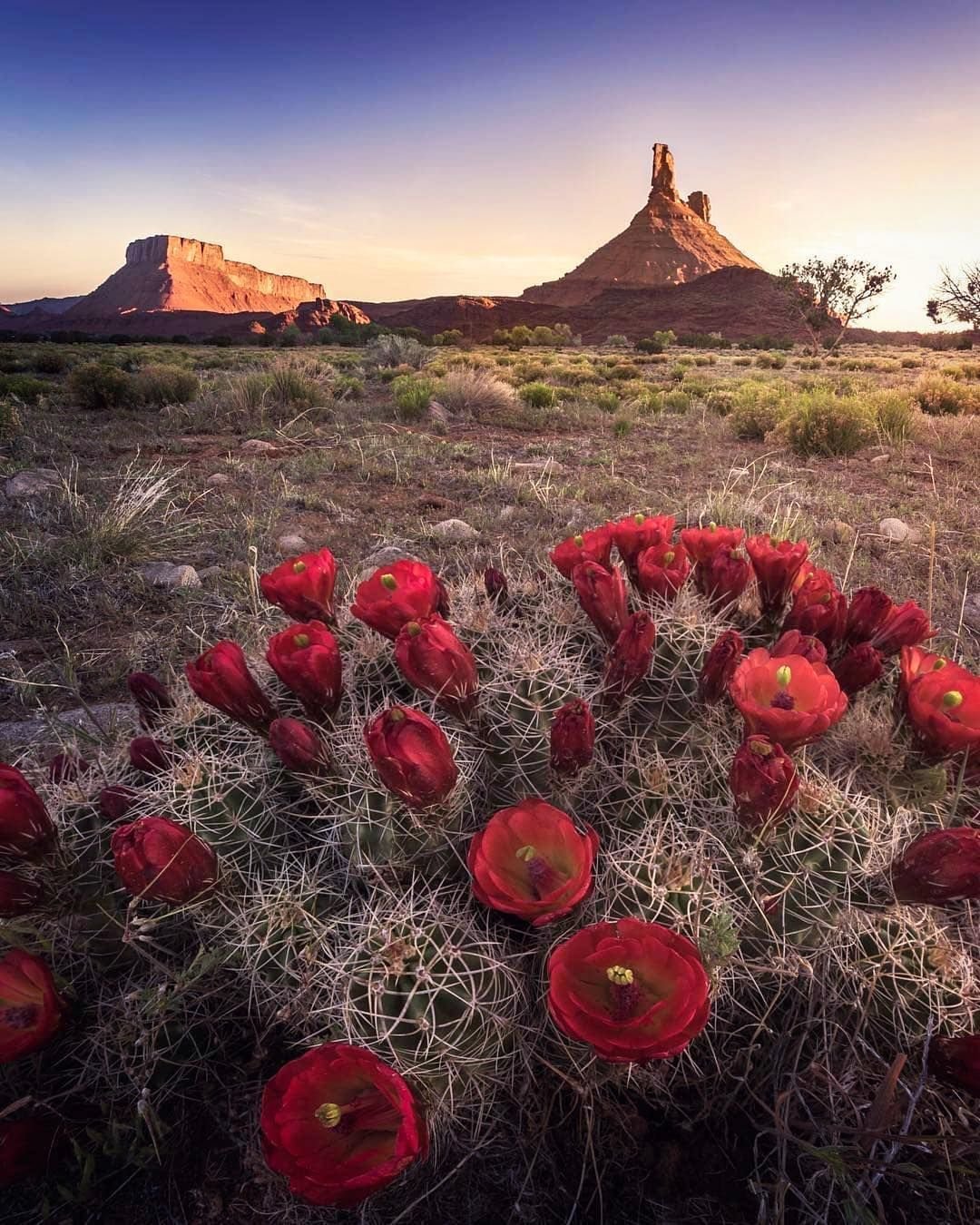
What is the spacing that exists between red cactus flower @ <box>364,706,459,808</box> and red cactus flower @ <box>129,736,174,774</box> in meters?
0.63

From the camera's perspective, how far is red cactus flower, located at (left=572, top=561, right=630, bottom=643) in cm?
143

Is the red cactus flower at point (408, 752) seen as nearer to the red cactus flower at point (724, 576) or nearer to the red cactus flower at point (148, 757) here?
the red cactus flower at point (148, 757)

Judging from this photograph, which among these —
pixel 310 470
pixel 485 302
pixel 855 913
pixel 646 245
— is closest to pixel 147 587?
pixel 310 470

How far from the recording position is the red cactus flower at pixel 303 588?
1.57 m

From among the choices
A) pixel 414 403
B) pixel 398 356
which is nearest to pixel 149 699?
pixel 414 403

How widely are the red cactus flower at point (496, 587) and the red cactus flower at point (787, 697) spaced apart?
2.36 feet

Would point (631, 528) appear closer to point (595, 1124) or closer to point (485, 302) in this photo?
point (595, 1124)

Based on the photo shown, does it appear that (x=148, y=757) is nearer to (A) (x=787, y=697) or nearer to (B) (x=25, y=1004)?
(B) (x=25, y=1004)

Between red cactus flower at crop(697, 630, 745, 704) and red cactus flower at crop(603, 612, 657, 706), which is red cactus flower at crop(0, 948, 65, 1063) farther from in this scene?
red cactus flower at crop(697, 630, 745, 704)

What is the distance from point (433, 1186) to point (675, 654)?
3.40 feet

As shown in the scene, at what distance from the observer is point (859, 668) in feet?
4.67

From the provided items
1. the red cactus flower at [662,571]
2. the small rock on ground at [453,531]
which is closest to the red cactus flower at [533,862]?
the red cactus flower at [662,571]

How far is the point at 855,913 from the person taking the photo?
1177 millimetres

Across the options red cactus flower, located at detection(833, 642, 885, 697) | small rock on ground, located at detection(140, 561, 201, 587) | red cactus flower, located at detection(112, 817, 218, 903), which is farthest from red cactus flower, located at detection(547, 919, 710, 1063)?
small rock on ground, located at detection(140, 561, 201, 587)
